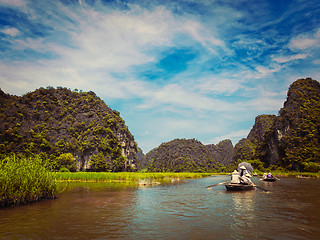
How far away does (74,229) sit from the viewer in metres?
7.27

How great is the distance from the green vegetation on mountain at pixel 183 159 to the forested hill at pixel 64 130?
128 feet

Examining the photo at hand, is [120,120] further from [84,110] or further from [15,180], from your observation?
[15,180]

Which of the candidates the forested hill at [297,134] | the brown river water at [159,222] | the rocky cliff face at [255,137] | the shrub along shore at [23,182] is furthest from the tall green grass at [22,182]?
the rocky cliff face at [255,137]

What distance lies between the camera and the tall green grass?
1004cm

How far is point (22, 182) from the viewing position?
1057 cm

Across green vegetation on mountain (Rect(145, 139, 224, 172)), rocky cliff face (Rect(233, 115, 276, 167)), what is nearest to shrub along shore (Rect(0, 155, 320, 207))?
green vegetation on mountain (Rect(145, 139, 224, 172))

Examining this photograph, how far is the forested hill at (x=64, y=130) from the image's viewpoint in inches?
2549

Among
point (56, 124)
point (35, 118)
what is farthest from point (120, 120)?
point (35, 118)

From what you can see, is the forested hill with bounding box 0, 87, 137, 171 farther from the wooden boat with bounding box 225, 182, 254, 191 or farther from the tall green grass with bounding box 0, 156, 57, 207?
the wooden boat with bounding box 225, 182, 254, 191

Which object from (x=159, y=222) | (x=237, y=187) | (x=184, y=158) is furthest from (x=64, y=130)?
(x=184, y=158)

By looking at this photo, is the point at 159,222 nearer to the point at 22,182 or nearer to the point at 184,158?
the point at 22,182

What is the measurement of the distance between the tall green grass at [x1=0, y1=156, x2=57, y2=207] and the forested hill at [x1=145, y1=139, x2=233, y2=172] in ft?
354

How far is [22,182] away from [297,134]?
73990mm

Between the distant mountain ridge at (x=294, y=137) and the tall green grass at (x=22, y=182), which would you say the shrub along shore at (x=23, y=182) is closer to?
the tall green grass at (x=22, y=182)
